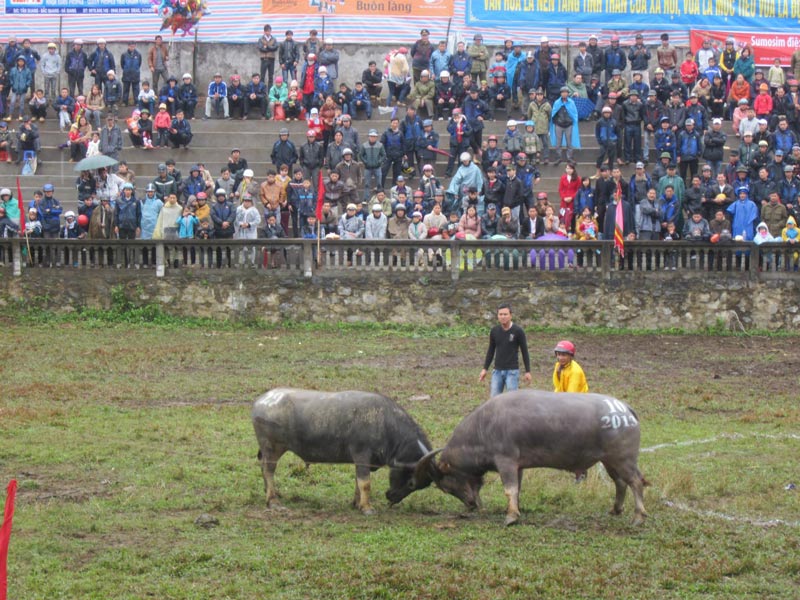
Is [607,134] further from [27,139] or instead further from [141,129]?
[27,139]

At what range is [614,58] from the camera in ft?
120

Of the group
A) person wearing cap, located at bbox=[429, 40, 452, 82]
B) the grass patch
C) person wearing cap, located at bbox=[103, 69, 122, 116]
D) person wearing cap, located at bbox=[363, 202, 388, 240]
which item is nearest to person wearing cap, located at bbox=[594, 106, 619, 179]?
person wearing cap, located at bbox=[429, 40, 452, 82]

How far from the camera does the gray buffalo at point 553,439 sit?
14.3 meters

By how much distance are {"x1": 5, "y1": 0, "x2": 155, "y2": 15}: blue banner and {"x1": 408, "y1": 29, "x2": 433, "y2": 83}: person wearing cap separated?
351 inches

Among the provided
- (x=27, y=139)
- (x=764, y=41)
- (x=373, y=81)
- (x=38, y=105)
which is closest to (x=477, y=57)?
(x=373, y=81)

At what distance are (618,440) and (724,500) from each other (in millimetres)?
1996

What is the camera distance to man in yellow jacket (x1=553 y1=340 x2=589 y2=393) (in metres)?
16.2

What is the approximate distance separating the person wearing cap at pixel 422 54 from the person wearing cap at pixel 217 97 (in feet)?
18.0

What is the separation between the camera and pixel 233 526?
14.1m

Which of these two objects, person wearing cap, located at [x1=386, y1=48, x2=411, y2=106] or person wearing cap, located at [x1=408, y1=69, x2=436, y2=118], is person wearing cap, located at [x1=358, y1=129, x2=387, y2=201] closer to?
person wearing cap, located at [x1=408, y1=69, x2=436, y2=118]

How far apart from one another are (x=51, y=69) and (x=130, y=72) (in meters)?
2.88

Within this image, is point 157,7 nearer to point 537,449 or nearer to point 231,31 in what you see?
point 231,31

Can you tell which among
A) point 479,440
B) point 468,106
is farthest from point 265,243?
point 479,440

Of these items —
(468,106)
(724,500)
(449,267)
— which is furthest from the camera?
(468,106)
